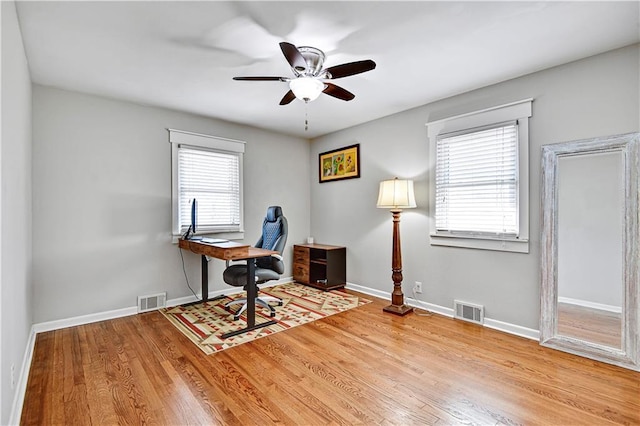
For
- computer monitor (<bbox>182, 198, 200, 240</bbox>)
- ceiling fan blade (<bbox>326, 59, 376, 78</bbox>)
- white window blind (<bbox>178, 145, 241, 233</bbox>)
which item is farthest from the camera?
white window blind (<bbox>178, 145, 241, 233</bbox>)

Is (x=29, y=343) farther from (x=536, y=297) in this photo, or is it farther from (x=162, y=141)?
(x=536, y=297)

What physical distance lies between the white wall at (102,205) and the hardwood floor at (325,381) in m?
0.53

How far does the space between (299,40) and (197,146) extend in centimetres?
237

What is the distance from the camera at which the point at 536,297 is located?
113 inches

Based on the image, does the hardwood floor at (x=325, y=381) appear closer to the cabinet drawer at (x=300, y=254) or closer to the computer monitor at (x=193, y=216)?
the computer monitor at (x=193, y=216)

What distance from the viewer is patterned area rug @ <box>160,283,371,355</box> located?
9.58 feet

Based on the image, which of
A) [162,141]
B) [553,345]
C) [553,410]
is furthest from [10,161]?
[553,345]

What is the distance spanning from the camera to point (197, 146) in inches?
163

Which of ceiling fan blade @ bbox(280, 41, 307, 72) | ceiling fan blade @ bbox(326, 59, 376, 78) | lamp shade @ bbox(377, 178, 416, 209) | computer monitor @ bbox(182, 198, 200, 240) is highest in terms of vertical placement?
ceiling fan blade @ bbox(326, 59, 376, 78)

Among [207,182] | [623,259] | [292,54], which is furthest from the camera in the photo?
[207,182]

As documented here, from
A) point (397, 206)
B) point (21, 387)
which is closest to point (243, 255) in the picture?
point (21, 387)

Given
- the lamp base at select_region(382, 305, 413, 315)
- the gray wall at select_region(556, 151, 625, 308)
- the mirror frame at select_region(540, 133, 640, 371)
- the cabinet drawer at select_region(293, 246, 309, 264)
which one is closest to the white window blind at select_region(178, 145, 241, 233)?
the cabinet drawer at select_region(293, 246, 309, 264)

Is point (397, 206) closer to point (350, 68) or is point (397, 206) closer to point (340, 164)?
point (340, 164)

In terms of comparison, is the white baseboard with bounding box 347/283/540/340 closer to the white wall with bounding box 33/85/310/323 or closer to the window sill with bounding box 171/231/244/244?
the window sill with bounding box 171/231/244/244
